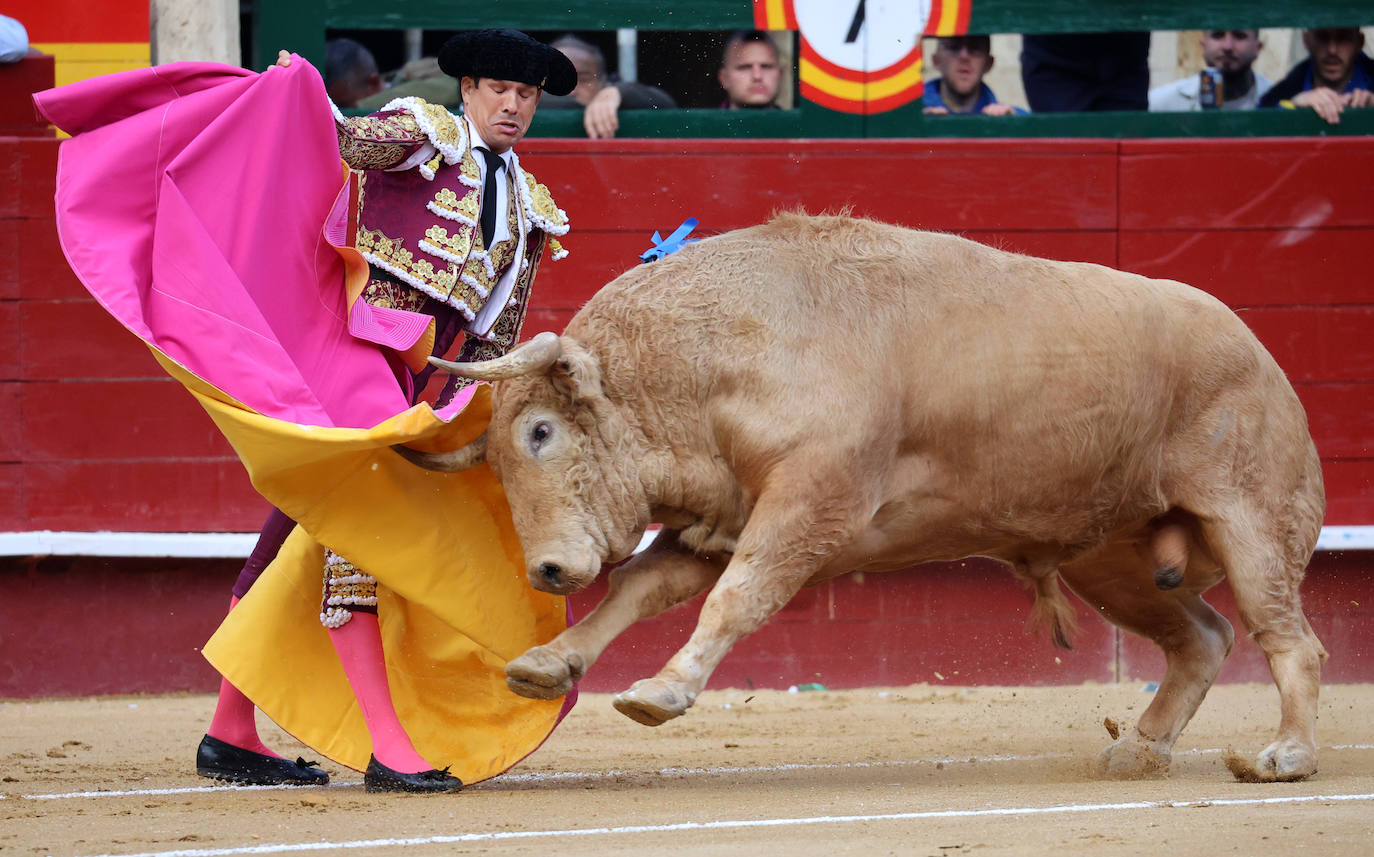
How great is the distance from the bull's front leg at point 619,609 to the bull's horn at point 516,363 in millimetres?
558

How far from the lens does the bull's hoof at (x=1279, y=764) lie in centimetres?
405

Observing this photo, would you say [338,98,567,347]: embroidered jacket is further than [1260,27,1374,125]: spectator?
No

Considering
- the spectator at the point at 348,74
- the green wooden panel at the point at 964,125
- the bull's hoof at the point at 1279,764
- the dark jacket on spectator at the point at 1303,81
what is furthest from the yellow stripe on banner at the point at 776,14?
the bull's hoof at the point at 1279,764

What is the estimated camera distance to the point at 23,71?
5.88 metres

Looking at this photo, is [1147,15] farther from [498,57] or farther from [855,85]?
[498,57]

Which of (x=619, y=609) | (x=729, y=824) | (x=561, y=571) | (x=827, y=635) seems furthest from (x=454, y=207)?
(x=827, y=635)

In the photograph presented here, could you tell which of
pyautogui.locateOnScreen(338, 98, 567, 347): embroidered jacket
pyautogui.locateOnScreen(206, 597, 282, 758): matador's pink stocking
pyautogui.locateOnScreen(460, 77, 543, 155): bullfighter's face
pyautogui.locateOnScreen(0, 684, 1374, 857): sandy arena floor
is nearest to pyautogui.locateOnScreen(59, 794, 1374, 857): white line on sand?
pyautogui.locateOnScreen(0, 684, 1374, 857): sandy arena floor

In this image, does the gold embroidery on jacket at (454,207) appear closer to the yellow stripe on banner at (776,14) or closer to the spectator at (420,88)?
the spectator at (420,88)

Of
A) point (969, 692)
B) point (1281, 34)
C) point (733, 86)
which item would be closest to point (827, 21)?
point (733, 86)

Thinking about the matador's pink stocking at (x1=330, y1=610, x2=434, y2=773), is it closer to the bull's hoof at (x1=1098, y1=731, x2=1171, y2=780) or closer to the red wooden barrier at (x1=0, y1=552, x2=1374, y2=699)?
the bull's hoof at (x1=1098, y1=731, x2=1171, y2=780)

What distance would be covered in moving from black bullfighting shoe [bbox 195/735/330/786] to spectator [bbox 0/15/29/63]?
2.69 m

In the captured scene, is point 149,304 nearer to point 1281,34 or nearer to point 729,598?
point 729,598

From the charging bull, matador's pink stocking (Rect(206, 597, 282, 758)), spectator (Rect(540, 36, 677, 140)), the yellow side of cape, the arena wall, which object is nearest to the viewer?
the charging bull

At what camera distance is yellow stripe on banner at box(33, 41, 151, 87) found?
20.2 ft
